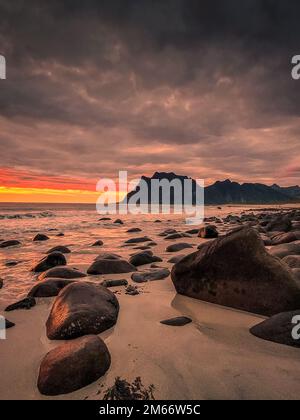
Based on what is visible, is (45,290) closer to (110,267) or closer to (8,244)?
(110,267)

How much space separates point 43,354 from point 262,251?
9.93ft

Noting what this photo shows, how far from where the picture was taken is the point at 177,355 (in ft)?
8.82

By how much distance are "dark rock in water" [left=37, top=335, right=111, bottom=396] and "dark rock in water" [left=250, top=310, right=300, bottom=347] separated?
164 centimetres

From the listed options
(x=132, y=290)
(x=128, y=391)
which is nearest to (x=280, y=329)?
(x=128, y=391)

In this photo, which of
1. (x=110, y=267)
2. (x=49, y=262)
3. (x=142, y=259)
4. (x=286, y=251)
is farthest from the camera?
(x=142, y=259)

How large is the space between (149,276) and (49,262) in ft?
8.40

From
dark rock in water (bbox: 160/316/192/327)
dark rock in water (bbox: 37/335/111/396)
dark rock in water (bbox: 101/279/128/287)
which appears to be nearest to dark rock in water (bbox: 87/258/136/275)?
dark rock in water (bbox: 101/279/128/287)

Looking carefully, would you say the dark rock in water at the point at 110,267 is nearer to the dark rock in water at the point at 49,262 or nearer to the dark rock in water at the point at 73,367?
the dark rock in water at the point at 49,262

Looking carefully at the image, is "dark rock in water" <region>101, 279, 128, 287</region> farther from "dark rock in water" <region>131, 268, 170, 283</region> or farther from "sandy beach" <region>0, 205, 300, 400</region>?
"sandy beach" <region>0, 205, 300, 400</region>

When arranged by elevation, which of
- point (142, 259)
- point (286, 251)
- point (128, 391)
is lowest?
point (128, 391)

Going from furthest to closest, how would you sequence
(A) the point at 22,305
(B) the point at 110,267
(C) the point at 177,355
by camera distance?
(B) the point at 110,267 → (A) the point at 22,305 → (C) the point at 177,355

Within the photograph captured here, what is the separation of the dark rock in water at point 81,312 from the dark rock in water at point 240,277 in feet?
4.43

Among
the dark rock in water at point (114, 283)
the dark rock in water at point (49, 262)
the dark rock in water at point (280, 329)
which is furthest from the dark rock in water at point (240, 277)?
the dark rock in water at point (49, 262)
